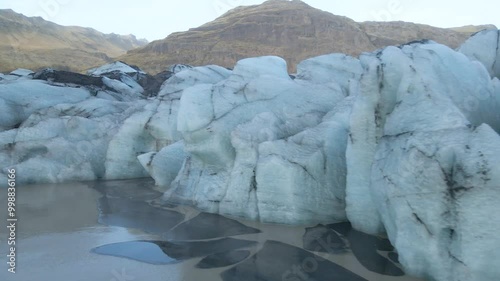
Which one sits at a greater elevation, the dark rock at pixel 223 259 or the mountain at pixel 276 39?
the mountain at pixel 276 39

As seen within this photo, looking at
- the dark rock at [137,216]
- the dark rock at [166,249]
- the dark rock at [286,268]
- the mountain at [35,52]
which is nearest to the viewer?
the dark rock at [286,268]

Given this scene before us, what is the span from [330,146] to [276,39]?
54.1m

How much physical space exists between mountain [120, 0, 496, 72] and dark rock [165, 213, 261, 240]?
44720 mm

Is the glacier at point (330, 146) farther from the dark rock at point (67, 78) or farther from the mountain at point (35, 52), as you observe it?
the mountain at point (35, 52)

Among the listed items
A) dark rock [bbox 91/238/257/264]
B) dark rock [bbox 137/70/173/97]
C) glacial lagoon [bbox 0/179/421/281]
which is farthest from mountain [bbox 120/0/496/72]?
dark rock [bbox 91/238/257/264]

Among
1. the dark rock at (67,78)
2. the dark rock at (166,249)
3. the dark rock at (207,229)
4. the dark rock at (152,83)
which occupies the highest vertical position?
the dark rock at (67,78)

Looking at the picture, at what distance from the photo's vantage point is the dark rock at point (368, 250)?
193 inches

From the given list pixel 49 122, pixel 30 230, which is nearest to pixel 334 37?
pixel 49 122

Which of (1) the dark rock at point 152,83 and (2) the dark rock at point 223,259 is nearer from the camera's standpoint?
(2) the dark rock at point 223,259

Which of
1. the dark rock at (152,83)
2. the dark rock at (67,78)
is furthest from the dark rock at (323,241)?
the dark rock at (152,83)

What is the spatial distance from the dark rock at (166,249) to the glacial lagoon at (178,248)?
0.01 metres

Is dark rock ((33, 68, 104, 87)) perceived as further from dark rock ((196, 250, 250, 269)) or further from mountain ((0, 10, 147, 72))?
mountain ((0, 10, 147, 72))

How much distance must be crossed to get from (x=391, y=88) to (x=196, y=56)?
49.9 metres

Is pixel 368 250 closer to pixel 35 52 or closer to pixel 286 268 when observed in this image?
pixel 286 268
